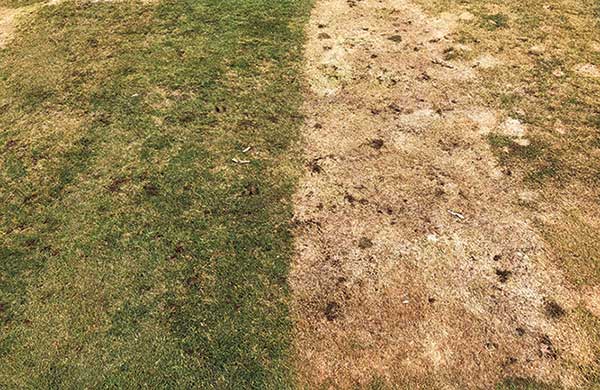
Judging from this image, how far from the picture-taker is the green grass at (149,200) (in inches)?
143

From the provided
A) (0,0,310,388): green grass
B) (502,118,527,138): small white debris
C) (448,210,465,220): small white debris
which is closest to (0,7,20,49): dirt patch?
(0,0,310,388): green grass

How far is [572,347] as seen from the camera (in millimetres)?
3549

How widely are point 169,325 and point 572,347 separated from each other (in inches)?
109

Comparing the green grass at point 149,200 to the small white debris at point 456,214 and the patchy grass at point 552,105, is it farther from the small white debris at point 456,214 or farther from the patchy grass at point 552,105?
the patchy grass at point 552,105

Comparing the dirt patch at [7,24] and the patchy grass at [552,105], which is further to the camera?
the dirt patch at [7,24]

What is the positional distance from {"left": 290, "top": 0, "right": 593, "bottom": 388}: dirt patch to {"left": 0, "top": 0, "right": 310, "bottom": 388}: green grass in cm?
30

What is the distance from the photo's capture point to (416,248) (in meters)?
4.20

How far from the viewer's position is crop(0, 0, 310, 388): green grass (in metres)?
3.63

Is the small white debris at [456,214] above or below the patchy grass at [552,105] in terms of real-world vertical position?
below

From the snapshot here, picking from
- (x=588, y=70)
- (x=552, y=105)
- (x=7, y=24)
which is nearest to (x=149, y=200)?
(x=552, y=105)

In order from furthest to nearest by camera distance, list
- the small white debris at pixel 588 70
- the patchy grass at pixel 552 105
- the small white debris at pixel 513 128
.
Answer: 1. the small white debris at pixel 588 70
2. the small white debris at pixel 513 128
3. the patchy grass at pixel 552 105

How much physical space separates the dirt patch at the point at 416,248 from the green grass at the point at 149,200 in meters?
0.30

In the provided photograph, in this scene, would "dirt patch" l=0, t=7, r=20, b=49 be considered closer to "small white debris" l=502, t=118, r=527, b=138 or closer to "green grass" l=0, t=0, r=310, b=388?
"green grass" l=0, t=0, r=310, b=388

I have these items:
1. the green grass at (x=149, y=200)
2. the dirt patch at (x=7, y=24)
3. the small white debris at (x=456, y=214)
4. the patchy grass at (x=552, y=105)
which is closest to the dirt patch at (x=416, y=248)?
the small white debris at (x=456, y=214)
